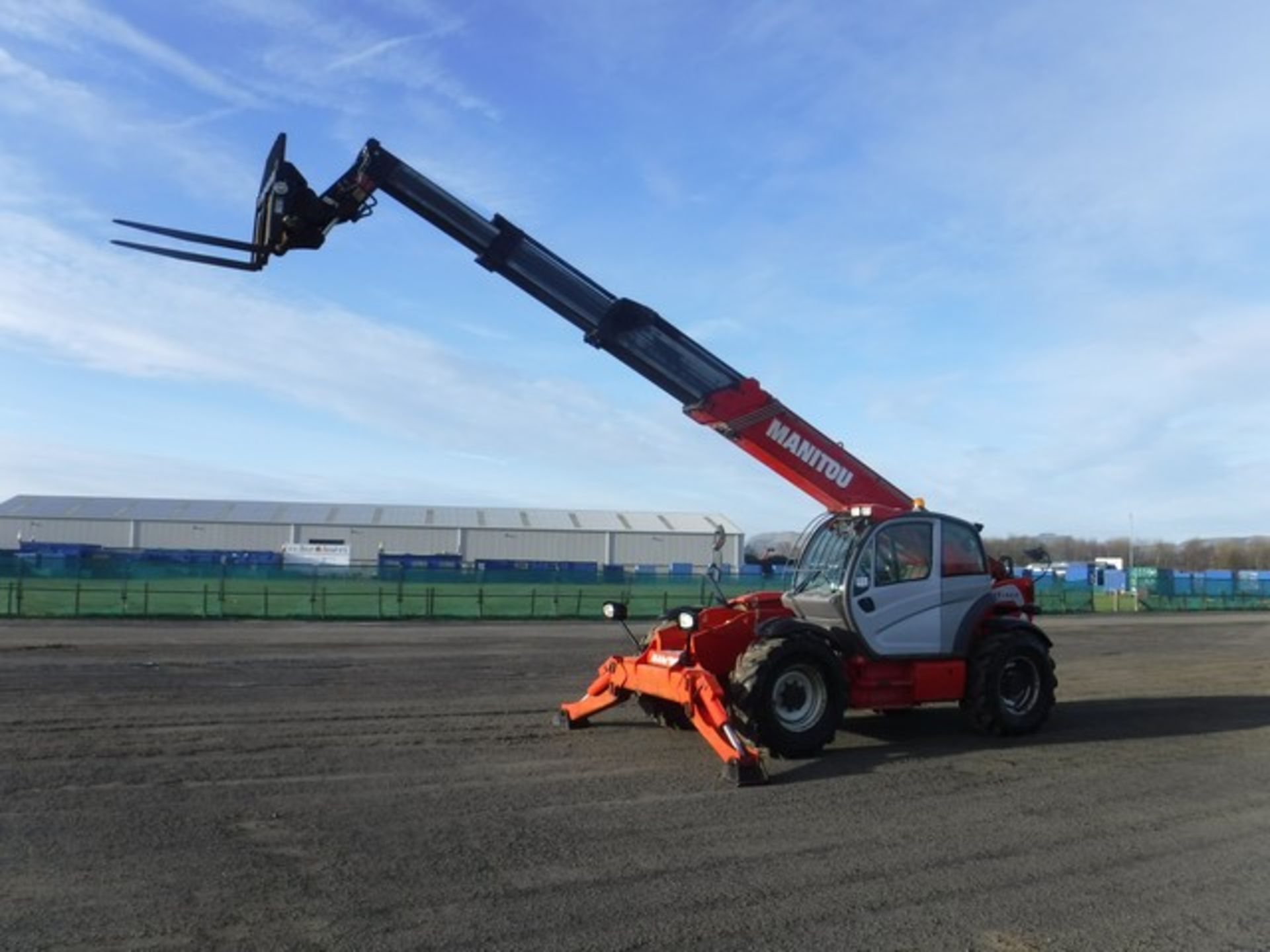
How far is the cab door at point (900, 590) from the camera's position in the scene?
11.1m

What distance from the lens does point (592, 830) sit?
768 centimetres

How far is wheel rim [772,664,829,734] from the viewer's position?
10312mm

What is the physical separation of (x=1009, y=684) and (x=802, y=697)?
9.50 feet

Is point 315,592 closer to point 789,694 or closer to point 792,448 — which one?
point 792,448

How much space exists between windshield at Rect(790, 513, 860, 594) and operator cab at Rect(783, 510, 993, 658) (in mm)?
10

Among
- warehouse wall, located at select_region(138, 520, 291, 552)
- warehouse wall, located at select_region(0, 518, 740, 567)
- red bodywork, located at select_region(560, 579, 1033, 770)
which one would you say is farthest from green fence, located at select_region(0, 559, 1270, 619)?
warehouse wall, located at select_region(138, 520, 291, 552)

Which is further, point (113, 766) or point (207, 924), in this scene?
point (113, 766)

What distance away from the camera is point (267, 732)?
Answer: 11.5 m

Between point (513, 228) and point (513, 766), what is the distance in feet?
18.7

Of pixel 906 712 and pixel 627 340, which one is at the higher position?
pixel 627 340

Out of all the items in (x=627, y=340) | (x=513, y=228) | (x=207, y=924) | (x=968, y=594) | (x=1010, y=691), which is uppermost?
(x=513, y=228)

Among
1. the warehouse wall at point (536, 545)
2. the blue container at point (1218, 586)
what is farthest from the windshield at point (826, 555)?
the warehouse wall at point (536, 545)

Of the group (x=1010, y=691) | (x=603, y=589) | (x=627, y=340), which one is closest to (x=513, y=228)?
(x=627, y=340)

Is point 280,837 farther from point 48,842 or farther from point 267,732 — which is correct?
point 267,732
